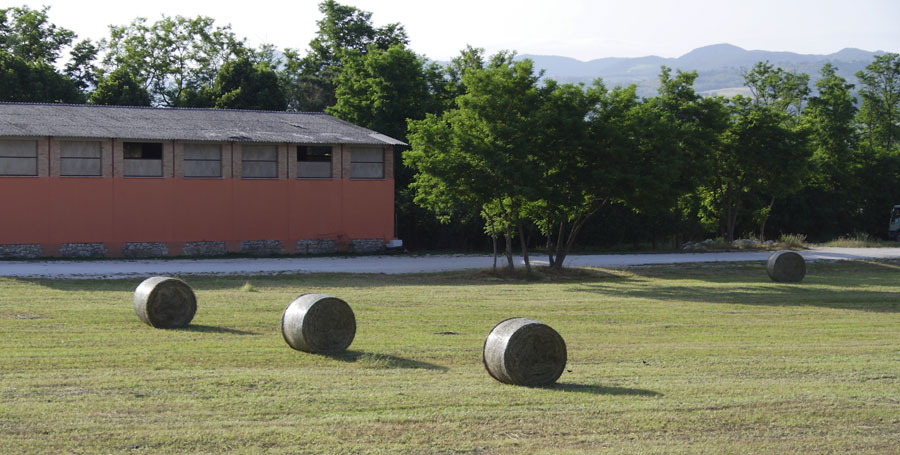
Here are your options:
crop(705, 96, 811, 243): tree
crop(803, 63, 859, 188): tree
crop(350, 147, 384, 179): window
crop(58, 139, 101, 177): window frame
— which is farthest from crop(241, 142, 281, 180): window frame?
crop(803, 63, 859, 188): tree

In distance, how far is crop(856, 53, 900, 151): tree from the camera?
7419 centimetres

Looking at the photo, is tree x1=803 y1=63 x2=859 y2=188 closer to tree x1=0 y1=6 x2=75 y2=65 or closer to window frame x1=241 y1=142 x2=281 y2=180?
window frame x1=241 y1=142 x2=281 y2=180

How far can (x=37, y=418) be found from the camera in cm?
940

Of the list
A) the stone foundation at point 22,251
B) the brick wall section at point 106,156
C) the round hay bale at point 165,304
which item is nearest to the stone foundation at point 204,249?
the brick wall section at point 106,156

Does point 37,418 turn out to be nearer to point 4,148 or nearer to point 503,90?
point 503,90

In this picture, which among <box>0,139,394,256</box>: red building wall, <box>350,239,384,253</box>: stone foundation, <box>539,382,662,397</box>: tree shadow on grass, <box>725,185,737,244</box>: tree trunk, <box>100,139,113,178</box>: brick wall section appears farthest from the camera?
<box>725,185,737,244</box>: tree trunk

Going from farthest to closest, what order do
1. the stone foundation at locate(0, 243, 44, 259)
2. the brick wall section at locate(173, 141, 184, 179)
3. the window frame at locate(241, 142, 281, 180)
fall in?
the window frame at locate(241, 142, 281, 180) < the brick wall section at locate(173, 141, 184, 179) < the stone foundation at locate(0, 243, 44, 259)

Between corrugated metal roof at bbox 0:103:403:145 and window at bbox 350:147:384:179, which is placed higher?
corrugated metal roof at bbox 0:103:403:145

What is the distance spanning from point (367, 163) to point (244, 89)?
1722 centimetres

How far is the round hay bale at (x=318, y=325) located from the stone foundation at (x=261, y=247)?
25968 millimetres

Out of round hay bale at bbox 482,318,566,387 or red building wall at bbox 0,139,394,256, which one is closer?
round hay bale at bbox 482,318,566,387

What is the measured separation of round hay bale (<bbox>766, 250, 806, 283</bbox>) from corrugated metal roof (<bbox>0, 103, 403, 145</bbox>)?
59.0 feet

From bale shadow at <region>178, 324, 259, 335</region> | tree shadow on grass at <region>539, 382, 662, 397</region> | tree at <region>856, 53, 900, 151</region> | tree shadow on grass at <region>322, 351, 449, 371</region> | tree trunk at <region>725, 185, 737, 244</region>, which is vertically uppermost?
tree at <region>856, 53, 900, 151</region>

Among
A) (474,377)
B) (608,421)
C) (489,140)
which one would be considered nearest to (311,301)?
(474,377)
